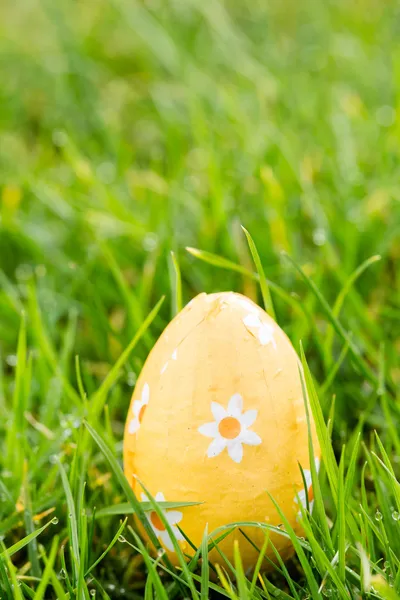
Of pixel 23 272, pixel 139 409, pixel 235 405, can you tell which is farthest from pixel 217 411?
pixel 23 272

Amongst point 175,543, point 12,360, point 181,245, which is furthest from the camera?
point 181,245

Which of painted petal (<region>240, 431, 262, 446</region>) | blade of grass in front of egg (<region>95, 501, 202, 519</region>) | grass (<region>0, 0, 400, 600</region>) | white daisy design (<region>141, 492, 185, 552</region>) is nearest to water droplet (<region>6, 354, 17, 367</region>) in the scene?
grass (<region>0, 0, 400, 600</region>)

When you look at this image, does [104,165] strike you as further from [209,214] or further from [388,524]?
[388,524]

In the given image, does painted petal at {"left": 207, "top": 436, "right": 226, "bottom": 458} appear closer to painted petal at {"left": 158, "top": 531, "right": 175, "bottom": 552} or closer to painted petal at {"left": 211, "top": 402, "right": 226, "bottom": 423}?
painted petal at {"left": 211, "top": 402, "right": 226, "bottom": 423}

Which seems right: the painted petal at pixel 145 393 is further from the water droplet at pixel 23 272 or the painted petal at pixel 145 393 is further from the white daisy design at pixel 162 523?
the water droplet at pixel 23 272

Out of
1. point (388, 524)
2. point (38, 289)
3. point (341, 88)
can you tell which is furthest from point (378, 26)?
point (388, 524)

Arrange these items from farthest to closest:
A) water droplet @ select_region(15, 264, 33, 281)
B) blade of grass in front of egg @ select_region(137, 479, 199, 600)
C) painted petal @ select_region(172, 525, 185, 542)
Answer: water droplet @ select_region(15, 264, 33, 281)
painted petal @ select_region(172, 525, 185, 542)
blade of grass in front of egg @ select_region(137, 479, 199, 600)

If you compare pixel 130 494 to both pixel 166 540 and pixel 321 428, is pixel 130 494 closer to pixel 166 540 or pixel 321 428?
pixel 166 540
